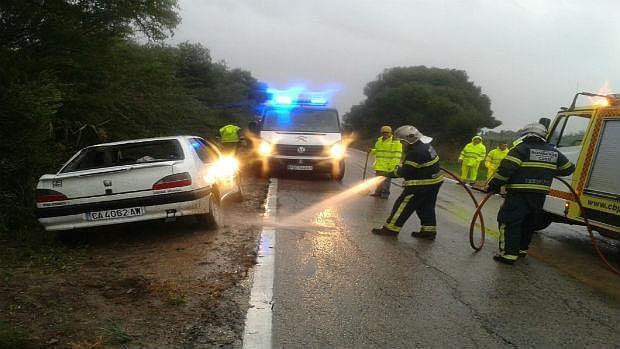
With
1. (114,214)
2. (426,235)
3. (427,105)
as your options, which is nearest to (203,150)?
(114,214)

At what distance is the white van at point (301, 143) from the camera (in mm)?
13711

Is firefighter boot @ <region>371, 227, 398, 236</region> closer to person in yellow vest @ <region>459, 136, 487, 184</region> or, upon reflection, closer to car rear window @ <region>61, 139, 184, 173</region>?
car rear window @ <region>61, 139, 184, 173</region>

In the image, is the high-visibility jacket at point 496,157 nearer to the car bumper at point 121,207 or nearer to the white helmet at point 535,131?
the white helmet at point 535,131

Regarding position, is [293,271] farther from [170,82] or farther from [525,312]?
[170,82]

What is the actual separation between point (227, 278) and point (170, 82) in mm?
13879

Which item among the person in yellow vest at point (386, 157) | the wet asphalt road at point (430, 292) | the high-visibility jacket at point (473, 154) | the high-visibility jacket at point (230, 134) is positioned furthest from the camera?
the high-visibility jacket at point (230, 134)

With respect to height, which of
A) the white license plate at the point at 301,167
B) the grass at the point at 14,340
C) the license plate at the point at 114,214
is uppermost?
the license plate at the point at 114,214

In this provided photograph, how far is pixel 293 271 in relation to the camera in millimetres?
5398

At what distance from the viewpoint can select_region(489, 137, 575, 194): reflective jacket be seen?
20.5ft

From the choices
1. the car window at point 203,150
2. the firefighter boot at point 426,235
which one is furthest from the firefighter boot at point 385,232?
the car window at point 203,150

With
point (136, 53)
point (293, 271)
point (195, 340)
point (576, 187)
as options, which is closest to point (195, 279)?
point (293, 271)

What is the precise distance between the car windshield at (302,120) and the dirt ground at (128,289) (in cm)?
727

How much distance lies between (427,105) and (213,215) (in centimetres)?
6296

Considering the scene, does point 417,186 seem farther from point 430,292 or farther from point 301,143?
point 301,143
